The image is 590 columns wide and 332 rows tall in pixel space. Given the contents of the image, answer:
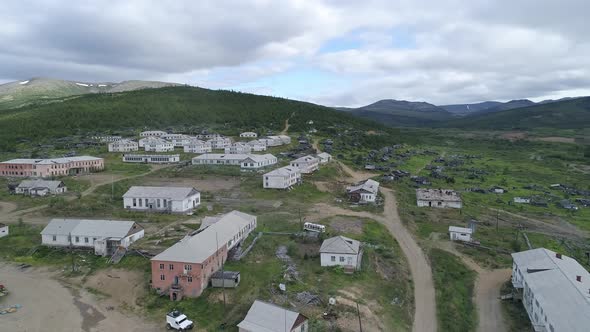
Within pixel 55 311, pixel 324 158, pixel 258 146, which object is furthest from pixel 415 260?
pixel 258 146

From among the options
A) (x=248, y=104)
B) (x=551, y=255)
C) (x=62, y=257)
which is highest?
(x=248, y=104)

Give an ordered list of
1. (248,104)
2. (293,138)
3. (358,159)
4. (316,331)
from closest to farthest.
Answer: (316,331) → (358,159) → (293,138) → (248,104)

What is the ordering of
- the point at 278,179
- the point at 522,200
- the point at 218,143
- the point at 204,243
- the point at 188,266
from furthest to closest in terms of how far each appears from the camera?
the point at 218,143, the point at 522,200, the point at 278,179, the point at 204,243, the point at 188,266

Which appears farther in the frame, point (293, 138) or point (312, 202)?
point (293, 138)

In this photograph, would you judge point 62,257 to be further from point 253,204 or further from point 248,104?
point 248,104

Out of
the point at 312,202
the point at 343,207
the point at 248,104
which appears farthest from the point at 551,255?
the point at 248,104

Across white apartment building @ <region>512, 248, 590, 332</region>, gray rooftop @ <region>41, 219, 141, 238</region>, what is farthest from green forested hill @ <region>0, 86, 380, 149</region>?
white apartment building @ <region>512, 248, 590, 332</region>

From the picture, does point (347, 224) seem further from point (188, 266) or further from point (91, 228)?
point (91, 228)

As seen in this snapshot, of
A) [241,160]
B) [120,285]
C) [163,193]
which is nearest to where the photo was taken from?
[120,285]
